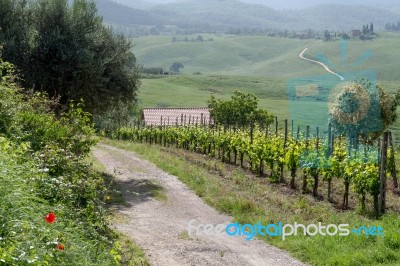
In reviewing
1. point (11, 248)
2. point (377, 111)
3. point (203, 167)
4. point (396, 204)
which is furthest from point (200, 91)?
point (11, 248)

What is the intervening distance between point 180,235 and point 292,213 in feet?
10.3

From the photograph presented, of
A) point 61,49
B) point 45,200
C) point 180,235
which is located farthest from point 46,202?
point 61,49

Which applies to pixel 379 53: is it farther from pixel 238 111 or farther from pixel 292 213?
pixel 292 213

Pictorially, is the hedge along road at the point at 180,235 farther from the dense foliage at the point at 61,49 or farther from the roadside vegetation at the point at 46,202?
the dense foliage at the point at 61,49

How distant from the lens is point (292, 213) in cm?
1216

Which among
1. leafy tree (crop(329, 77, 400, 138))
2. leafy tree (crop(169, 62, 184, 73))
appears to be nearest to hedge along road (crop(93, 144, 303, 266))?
leafy tree (crop(329, 77, 400, 138))

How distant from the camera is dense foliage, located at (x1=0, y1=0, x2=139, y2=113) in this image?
1647cm

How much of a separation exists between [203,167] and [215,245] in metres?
11.2

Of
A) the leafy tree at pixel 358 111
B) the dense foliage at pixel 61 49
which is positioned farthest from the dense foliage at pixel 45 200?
the leafy tree at pixel 358 111

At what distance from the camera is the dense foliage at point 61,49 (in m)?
16.5

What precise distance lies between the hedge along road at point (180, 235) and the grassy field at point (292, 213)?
0.32 meters

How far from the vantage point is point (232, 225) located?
1116cm

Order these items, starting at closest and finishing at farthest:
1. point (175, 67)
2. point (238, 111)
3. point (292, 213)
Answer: point (292, 213) < point (238, 111) < point (175, 67)

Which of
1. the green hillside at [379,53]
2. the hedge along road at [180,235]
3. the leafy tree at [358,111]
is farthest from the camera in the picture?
the green hillside at [379,53]
